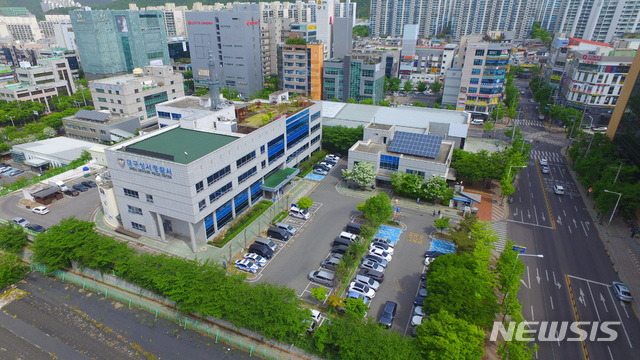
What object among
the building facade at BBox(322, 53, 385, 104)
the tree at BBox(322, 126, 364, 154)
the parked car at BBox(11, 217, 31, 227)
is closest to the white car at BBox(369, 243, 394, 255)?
the tree at BBox(322, 126, 364, 154)

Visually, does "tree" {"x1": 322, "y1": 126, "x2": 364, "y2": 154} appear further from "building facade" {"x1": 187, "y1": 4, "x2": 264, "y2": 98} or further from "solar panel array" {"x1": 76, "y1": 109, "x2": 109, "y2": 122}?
"building facade" {"x1": 187, "y1": 4, "x2": 264, "y2": 98}

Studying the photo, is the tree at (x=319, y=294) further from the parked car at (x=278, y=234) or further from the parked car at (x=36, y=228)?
the parked car at (x=36, y=228)

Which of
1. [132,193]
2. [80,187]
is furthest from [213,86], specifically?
[80,187]

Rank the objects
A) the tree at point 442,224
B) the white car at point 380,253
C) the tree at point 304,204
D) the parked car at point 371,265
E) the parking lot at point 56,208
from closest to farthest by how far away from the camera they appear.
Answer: the parked car at point 371,265 → the white car at point 380,253 → the tree at point 442,224 → the tree at point 304,204 → the parking lot at point 56,208

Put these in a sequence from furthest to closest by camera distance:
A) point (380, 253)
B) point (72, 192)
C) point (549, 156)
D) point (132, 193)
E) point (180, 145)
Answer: point (549, 156) < point (72, 192) < point (180, 145) < point (132, 193) < point (380, 253)

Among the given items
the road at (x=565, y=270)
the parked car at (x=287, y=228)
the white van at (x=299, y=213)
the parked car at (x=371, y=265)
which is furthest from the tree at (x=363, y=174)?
the road at (x=565, y=270)

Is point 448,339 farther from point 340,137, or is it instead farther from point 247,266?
point 340,137

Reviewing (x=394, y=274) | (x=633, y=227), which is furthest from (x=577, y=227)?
(x=394, y=274)
